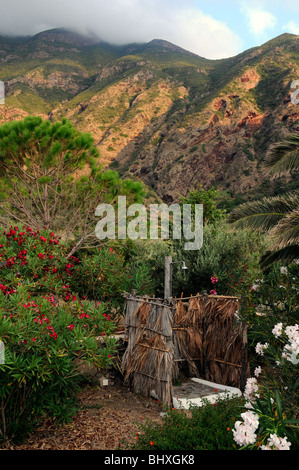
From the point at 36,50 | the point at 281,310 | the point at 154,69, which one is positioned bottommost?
the point at 281,310

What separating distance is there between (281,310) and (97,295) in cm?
491

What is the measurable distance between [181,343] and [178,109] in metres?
74.5

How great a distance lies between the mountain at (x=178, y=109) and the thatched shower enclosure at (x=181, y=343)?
4313 centimetres

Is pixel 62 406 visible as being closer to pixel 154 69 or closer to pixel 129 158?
pixel 129 158

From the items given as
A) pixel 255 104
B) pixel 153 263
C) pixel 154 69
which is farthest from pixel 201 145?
pixel 153 263

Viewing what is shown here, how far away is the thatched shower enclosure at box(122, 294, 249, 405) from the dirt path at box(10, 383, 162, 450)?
300 millimetres

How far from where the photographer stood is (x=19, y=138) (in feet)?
35.8

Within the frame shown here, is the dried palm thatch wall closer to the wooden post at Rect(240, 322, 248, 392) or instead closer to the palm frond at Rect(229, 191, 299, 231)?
the wooden post at Rect(240, 322, 248, 392)

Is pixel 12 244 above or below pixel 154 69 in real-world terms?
below

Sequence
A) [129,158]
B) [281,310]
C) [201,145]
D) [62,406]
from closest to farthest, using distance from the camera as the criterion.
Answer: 1. [281,310]
2. [62,406]
3. [201,145]
4. [129,158]

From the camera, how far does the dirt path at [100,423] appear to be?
4.44 metres

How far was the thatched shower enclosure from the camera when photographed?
604 centimetres

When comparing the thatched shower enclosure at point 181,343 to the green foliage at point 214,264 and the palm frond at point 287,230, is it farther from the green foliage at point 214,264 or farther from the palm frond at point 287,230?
the green foliage at point 214,264

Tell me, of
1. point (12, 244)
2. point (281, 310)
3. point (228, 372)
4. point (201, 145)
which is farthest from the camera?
point (201, 145)
